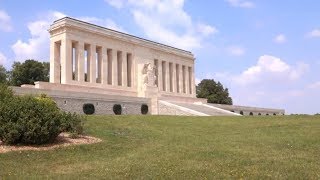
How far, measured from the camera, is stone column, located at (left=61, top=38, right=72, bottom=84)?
4878 centimetres

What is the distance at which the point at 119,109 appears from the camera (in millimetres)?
43375

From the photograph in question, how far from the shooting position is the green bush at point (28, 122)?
17703 mm

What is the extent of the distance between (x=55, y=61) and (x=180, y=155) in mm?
38658

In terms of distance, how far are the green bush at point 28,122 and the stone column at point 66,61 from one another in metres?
29.4

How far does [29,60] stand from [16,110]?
164 feet

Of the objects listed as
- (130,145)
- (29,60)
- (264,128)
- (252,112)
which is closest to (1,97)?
(130,145)

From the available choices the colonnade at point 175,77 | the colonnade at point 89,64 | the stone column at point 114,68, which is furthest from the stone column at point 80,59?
the colonnade at point 175,77

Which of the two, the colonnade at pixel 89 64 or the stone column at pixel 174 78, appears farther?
the stone column at pixel 174 78

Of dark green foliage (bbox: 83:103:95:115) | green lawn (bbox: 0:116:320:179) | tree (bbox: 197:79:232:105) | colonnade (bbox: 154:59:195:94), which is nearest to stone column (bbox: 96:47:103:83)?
colonnade (bbox: 154:59:195:94)

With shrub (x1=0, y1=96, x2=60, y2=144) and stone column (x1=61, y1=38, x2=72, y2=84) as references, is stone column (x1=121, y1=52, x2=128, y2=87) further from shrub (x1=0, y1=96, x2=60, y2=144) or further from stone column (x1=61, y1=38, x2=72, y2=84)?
shrub (x1=0, y1=96, x2=60, y2=144)

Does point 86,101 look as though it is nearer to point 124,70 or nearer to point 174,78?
point 124,70

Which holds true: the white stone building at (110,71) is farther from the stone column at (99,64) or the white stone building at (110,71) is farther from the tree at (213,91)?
the tree at (213,91)

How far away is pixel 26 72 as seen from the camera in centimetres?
6506

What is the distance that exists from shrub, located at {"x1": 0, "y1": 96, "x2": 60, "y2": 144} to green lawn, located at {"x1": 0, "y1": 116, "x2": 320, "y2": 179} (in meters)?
1.31
